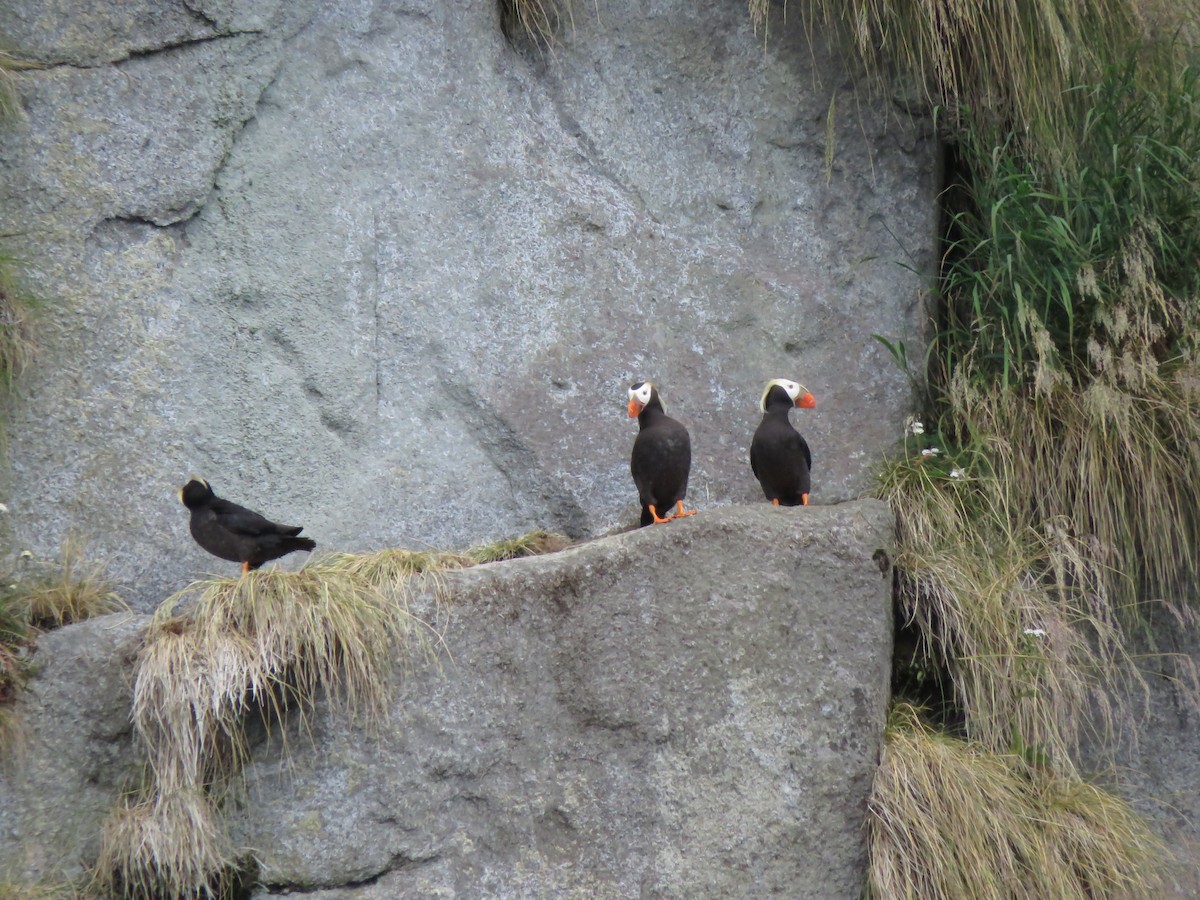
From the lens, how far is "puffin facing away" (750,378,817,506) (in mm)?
4254

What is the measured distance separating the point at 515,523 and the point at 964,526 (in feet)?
5.21

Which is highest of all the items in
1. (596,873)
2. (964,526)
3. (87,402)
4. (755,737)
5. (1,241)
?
(1,241)

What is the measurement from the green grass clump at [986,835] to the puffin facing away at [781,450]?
856 millimetres

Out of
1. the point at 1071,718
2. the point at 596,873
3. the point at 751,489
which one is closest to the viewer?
the point at 596,873

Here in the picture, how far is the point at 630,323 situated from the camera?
4.96 metres

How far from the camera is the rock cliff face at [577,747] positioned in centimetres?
363

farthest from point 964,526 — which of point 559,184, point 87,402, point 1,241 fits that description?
point 1,241

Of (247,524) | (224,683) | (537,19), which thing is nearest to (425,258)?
(537,19)

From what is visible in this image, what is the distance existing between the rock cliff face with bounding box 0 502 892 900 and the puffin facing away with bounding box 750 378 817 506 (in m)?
0.39

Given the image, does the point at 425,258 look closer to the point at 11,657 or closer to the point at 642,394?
the point at 642,394

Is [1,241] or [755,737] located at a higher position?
[1,241]

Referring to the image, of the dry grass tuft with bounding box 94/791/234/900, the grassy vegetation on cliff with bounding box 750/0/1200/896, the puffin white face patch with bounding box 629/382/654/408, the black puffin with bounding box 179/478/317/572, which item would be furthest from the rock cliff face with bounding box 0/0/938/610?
the dry grass tuft with bounding box 94/791/234/900

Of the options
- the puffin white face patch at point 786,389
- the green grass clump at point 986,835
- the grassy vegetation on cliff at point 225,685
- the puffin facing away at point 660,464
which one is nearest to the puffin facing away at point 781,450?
the puffin white face patch at point 786,389

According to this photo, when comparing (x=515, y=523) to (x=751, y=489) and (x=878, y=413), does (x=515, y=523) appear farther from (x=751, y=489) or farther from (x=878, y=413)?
(x=878, y=413)
